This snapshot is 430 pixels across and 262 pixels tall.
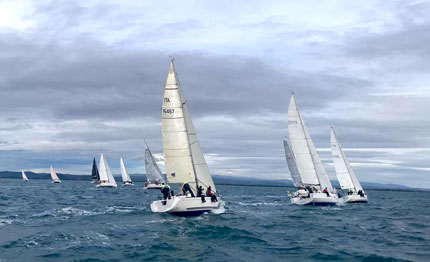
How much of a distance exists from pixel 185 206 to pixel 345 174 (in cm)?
3060

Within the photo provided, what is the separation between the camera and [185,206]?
29.8 meters

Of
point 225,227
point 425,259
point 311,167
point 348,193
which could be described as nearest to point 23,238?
point 225,227

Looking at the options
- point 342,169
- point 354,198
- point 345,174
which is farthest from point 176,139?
point 342,169

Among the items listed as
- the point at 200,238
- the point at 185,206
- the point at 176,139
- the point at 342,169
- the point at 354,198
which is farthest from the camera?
the point at 342,169

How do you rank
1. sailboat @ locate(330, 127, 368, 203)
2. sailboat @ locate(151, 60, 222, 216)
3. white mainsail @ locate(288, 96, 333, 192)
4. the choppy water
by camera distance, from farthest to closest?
sailboat @ locate(330, 127, 368, 203) → white mainsail @ locate(288, 96, 333, 192) → sailboat @ locate(151, 60, 222, 216) → the choppy water

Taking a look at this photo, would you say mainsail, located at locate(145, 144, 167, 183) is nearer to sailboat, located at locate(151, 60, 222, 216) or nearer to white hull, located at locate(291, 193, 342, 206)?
white hull, located at locate(291, 193, 342, 206)

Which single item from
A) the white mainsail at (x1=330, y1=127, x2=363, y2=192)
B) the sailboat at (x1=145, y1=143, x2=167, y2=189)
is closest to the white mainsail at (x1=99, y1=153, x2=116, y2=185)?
the sailboat at (x1=145, y1=143, x2=167, y2=189)

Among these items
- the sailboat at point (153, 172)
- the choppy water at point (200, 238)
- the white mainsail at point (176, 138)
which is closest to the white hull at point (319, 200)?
the choppy water at point (200, 238)

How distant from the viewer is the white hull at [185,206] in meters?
29.7

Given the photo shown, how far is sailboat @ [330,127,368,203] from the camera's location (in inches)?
2120

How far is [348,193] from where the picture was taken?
54.1 m

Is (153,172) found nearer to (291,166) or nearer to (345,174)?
(291,166)

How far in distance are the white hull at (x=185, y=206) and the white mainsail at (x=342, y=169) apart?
91.6 feet

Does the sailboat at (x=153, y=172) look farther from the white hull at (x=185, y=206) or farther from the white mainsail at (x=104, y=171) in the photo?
the white hull at (x=185, y=206)
